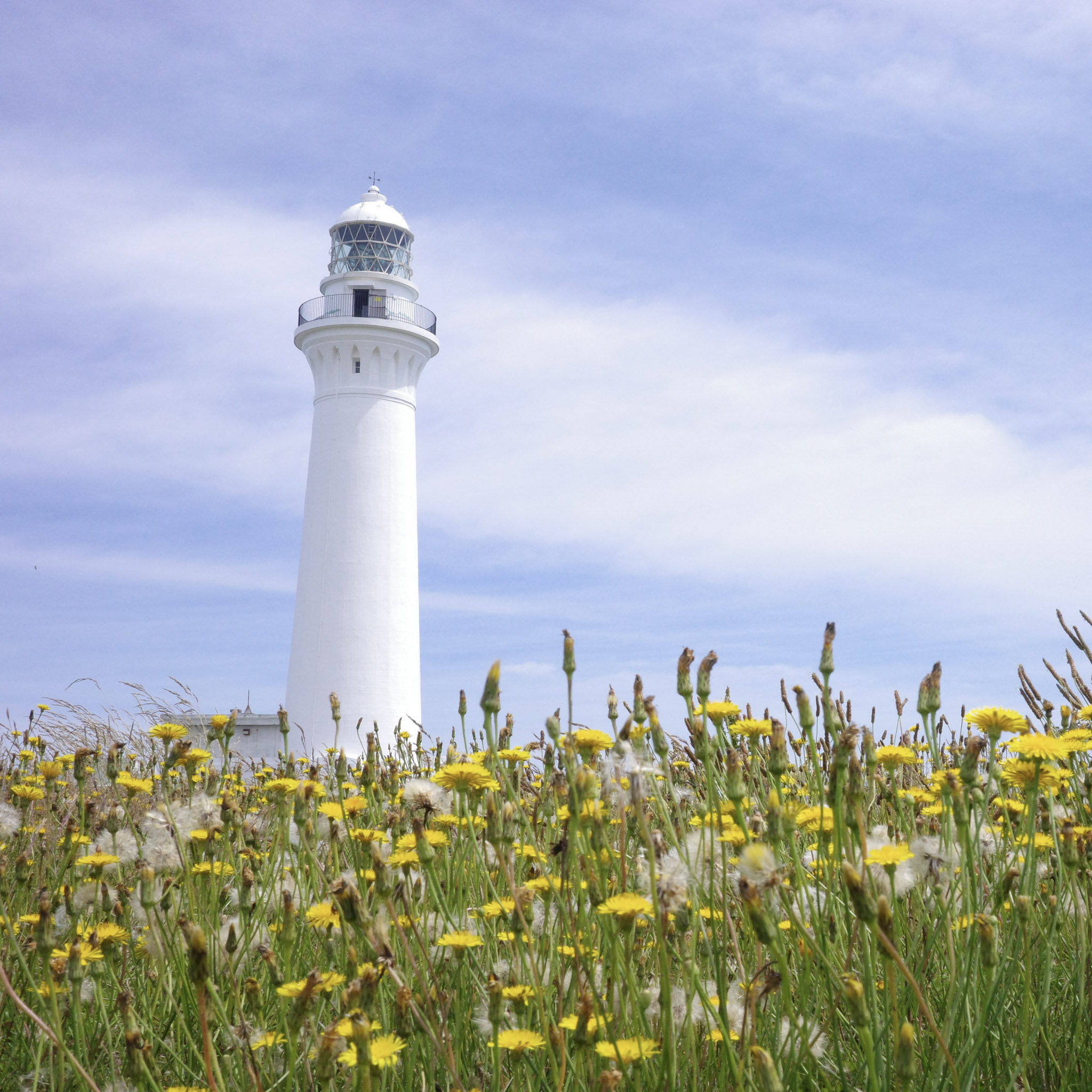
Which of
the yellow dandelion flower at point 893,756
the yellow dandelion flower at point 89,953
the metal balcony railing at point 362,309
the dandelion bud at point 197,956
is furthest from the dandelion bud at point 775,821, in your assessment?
the metal balcony railing at point 362,309

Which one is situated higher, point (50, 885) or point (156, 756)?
point (156, 756)

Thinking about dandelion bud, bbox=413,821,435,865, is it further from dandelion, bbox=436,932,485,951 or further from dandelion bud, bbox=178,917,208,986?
dandelion bud, bbox=178,917,208,986

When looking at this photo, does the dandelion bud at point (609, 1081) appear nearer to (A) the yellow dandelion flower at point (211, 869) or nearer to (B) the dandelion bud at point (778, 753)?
(B) the dandelion bud at point (778, 753)

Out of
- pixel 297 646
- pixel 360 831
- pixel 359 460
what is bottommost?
pixel 360 831

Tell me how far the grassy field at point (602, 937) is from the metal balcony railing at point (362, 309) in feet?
58.1

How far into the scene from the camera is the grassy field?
5.56 ft

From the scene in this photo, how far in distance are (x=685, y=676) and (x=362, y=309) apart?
19.4 meters

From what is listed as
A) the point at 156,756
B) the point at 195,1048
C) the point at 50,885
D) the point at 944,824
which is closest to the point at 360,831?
the point at 195,1048

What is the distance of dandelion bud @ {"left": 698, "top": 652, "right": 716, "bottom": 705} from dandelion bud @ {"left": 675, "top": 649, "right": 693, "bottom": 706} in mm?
25

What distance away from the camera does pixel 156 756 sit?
692 centimetres

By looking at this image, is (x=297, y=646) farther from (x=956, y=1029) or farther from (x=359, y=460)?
(x=956, y=1029)

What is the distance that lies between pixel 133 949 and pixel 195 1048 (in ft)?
3.26

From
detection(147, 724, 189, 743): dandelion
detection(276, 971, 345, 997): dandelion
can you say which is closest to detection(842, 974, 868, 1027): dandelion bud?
detection(276, 971, 345, 997): dandelion

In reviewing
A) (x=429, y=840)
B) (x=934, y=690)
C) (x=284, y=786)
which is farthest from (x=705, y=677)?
(x=284, y=786)
